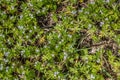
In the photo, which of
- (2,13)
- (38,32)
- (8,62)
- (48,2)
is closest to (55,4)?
(48,2)

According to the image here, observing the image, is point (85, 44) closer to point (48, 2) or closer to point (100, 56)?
point (100, 56)

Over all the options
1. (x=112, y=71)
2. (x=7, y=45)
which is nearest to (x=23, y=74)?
(x=7, y=45)

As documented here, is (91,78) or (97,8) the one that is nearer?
(91,78)

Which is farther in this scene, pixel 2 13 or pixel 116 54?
pixel 2 13

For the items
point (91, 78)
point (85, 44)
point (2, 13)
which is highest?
point (2, 13)

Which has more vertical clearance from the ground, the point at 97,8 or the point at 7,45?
the point at 97,8

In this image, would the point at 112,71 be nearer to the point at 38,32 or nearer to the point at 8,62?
the point at 38,32
